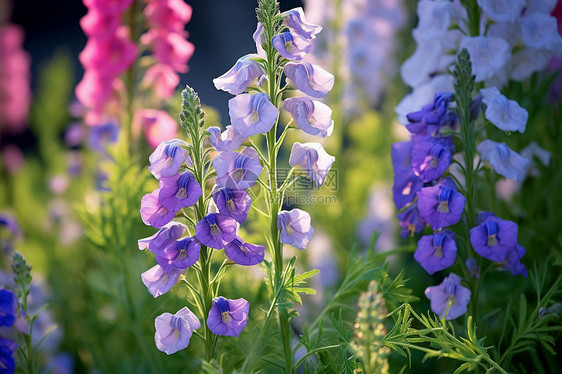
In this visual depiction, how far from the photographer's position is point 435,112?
0.80 meters

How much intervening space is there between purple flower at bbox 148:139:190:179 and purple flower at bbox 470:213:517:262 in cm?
43

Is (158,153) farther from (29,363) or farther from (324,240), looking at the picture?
(324,240)

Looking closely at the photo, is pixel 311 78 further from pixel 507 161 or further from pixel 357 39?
pixel 357 39

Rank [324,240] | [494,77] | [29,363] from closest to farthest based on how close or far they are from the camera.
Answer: [29,363]
[494,77]
[324,240]

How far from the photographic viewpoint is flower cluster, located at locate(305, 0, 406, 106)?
1.80 m

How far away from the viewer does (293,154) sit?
2.35ft

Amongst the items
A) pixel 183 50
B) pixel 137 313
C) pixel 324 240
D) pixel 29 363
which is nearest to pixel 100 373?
pixel 137 313

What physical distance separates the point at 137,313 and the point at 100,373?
197 millimetres

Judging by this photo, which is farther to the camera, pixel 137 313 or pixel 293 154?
pixel 137 313

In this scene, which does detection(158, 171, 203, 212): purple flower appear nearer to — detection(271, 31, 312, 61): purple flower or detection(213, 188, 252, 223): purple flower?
detection(213, 188, 252, 223): purple flower

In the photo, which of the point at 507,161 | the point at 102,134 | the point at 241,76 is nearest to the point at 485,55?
the point at 507,161

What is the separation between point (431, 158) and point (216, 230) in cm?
34

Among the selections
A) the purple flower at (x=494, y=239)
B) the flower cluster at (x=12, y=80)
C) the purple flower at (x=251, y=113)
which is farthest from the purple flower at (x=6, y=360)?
the flower cluster at (x=12, y=80)

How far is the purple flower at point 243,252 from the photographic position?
0.65 m
